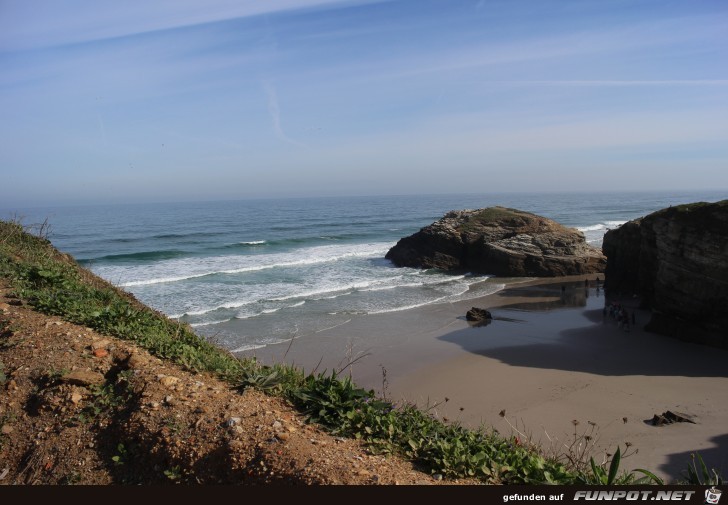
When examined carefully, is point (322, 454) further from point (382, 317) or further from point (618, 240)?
point (618, 240)

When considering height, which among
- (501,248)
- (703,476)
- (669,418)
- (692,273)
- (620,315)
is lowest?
(669,418)

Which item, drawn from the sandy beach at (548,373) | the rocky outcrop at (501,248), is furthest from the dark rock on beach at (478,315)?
the rocky outcrop at (501,248)

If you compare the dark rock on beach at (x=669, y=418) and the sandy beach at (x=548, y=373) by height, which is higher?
the dark rock on beach at (x=669, y=418)

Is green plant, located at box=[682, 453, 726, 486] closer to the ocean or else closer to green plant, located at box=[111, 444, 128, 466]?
green plant, located at box=[111, 444, 128, 466]

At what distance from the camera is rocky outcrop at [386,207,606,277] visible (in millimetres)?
32125

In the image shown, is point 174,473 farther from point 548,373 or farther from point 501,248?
point 501,248

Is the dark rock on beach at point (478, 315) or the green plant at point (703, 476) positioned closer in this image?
the green plant at point (703, 476)

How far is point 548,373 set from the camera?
14.6 metres

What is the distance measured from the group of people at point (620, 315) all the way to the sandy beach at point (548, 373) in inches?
11.5

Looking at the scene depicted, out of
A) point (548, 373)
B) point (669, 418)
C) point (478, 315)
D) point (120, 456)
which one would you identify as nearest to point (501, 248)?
point (478, 315)

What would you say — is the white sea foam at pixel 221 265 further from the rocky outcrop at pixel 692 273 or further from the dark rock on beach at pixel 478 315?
the rocky outcrop at pixel 692 273

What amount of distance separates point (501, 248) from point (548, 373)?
19125 mm

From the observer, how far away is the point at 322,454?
4.25 metres

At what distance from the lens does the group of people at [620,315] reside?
19234 mm
